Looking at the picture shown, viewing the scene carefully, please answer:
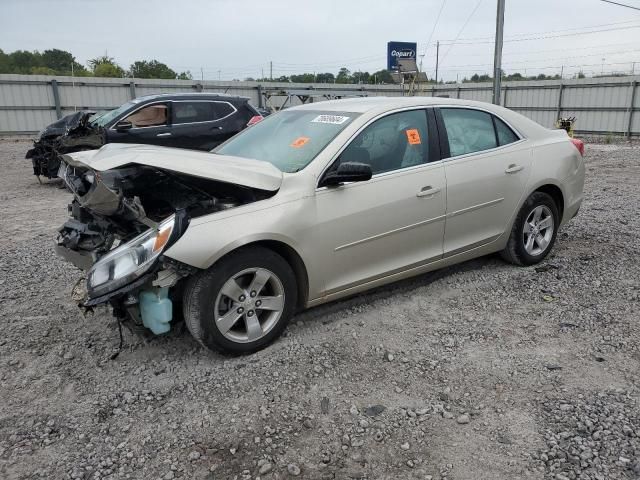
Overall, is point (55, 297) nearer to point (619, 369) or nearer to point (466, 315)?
point (466, 315)

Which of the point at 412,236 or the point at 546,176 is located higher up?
the point at 546,176

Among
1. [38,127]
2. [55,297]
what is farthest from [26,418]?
[38,127]

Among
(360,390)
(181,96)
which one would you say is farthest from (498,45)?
(360,390)

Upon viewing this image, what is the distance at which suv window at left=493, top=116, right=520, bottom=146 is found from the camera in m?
4.87

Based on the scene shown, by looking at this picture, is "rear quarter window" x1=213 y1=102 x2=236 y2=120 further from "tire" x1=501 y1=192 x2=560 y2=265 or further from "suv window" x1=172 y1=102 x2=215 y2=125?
"tire" x1=501 y1=192 x2=560 y2=265

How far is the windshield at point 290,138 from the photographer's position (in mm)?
3932

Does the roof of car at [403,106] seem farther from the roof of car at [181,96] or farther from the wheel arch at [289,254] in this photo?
the roof of car at [181,96]

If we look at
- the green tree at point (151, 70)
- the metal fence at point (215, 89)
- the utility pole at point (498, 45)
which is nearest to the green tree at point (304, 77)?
the green tree at point (151, 70)

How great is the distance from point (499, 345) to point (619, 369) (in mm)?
726

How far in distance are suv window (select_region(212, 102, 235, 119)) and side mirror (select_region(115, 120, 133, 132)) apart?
65.5 inches

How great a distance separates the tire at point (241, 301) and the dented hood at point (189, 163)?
18.2 inches

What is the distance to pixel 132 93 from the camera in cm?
2256

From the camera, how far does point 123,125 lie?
1005 cm

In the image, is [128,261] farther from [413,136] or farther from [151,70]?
[151,70]
